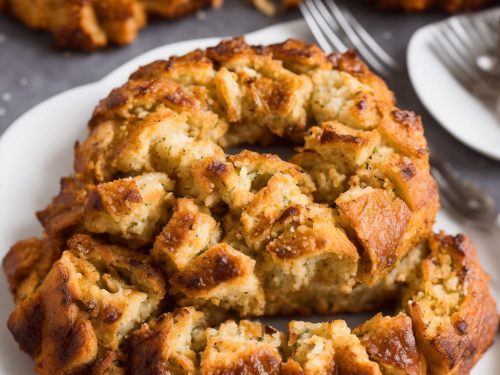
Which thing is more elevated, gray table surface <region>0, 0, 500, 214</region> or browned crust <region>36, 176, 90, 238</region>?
browned crust <region>36, 176, 90, 238</region>

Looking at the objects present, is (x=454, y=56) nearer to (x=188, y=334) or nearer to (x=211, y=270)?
(x=211, y=270)

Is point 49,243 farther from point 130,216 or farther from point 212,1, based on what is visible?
point 212,1

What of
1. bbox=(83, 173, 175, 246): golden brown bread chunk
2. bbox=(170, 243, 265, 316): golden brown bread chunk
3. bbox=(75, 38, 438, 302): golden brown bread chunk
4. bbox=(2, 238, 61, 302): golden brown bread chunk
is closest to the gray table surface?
bbox=(75, 38, 438, 302): golden brown bread chunk

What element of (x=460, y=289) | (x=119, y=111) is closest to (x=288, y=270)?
(x=460, y=289)

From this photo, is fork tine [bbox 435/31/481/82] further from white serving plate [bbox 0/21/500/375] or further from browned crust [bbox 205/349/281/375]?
browned crust [bbox 205/349/281/375]

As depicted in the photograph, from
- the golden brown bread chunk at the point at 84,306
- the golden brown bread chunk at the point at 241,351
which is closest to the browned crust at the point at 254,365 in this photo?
the golden brown bread chunk at the point at 241,351

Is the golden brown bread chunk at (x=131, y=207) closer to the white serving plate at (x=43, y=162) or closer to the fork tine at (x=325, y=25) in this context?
Answer: the white serving plate at (x=43, y=162)
